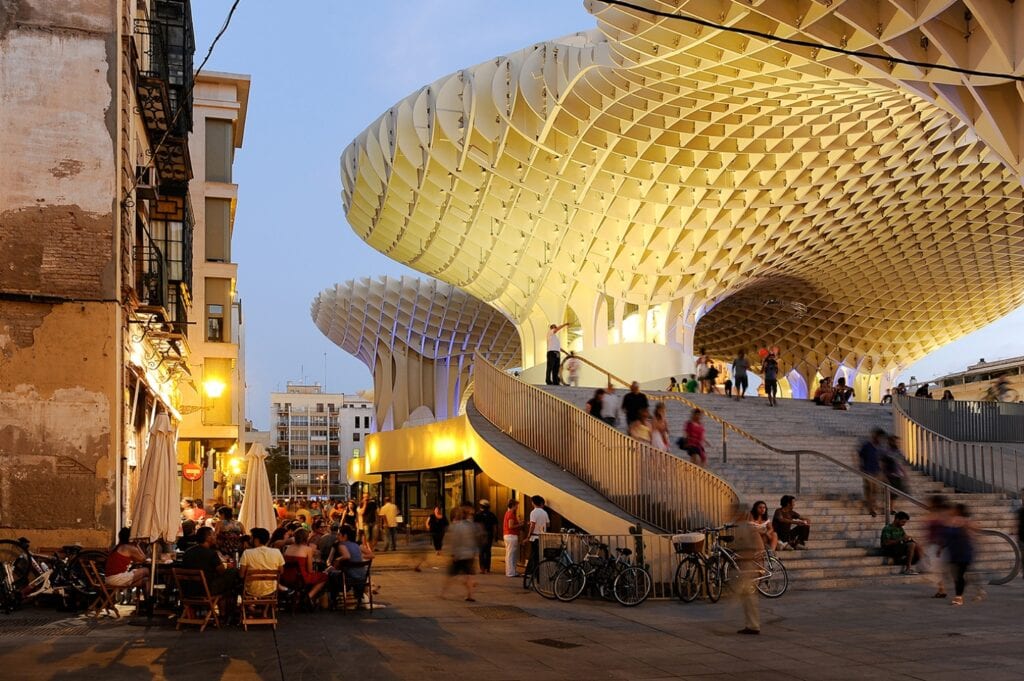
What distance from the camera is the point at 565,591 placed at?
1404 centimetres

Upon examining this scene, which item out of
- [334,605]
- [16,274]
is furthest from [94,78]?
[334,605]

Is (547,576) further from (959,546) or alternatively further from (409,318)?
(409,318)

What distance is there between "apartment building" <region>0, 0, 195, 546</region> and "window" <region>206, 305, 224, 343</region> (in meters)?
20.5

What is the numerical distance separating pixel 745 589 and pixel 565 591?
13.0ft

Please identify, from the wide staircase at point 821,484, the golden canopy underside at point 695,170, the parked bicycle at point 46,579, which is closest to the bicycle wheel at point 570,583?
the wide staircase at point 821,484

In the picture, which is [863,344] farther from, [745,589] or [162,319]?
[745,589]

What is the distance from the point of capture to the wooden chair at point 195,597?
11.2 meters

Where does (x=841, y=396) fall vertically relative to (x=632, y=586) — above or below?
above

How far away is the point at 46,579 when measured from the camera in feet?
42.7

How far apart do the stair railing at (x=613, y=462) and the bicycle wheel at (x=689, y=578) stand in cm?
123

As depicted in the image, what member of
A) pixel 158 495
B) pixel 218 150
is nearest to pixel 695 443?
pixel 158 495

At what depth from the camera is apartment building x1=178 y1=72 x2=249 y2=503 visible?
3492 cm

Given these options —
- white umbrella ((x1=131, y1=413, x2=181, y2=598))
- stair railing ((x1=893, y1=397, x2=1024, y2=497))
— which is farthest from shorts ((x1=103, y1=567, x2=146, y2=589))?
stair railing ((x1=893, y1=397, x2=1024, y2=497))

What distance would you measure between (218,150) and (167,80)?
1977 cm
